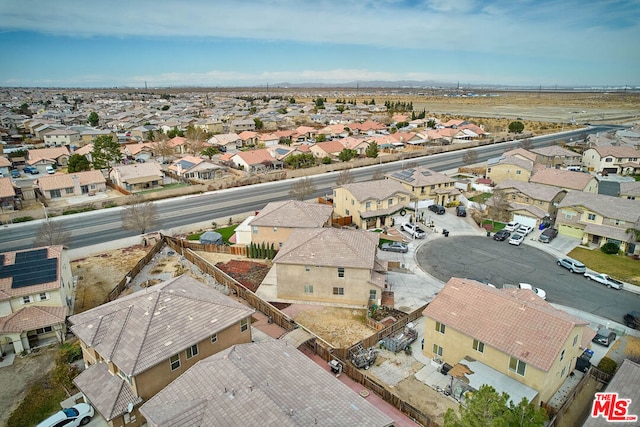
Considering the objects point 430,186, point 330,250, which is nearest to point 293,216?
point 330,250

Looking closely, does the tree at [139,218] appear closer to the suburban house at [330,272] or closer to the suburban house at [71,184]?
the suburban house at [330,272]

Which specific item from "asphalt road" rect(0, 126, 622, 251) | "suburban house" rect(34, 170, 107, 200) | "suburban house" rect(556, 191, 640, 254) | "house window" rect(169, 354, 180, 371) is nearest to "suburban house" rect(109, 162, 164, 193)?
"suburban house" rect(34, 170, 107, 200)

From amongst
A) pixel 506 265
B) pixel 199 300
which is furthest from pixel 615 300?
pixel 199 300

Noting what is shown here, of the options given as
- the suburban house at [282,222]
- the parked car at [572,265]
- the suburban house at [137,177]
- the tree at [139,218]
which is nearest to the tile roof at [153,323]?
the suburban house at [282,222]

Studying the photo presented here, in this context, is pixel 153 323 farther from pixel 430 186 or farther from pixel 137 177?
pixel 137 177

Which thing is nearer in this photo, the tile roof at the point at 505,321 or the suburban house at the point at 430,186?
the tile roof at the point at 505,321
